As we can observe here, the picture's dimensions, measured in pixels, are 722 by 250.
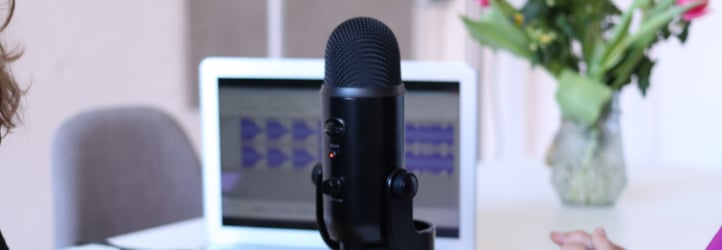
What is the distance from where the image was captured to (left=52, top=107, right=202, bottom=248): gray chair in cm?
175

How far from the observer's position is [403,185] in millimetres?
816

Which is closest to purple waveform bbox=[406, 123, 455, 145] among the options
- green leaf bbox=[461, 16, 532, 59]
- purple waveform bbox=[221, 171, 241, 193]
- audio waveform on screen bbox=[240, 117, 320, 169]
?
audio waveform on screen bbox=[240, 117, 320, 169]

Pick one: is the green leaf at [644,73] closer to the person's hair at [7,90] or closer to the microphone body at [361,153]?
the microphone body at [361,153]

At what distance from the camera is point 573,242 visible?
122 cm

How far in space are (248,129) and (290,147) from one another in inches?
2.7

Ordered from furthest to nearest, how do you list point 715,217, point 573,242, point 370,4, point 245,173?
1. point 370,4
2. point 715,217
3. point 245,173
4. point 573,242

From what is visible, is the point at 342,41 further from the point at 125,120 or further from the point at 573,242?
the point at 125,120

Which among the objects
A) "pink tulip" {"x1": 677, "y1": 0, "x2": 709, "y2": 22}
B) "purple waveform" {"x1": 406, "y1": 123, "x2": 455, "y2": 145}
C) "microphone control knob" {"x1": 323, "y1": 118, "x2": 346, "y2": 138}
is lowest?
"purple waveform" {"x1": 406, "y1": 123, "x2": 455, "y2": 145}

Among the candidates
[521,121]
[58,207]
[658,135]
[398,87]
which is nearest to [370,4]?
[521,121]

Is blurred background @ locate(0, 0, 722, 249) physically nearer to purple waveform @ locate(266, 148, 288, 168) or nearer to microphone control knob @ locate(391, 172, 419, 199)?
purple waveform @ locate(266, 148, 288, 168)

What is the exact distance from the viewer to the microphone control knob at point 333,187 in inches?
32.3

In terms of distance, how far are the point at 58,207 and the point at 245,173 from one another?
60 centimetres

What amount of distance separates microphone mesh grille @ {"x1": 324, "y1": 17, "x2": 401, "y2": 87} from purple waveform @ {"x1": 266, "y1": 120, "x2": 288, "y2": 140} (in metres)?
0.50

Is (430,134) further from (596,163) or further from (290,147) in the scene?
(596,163)
